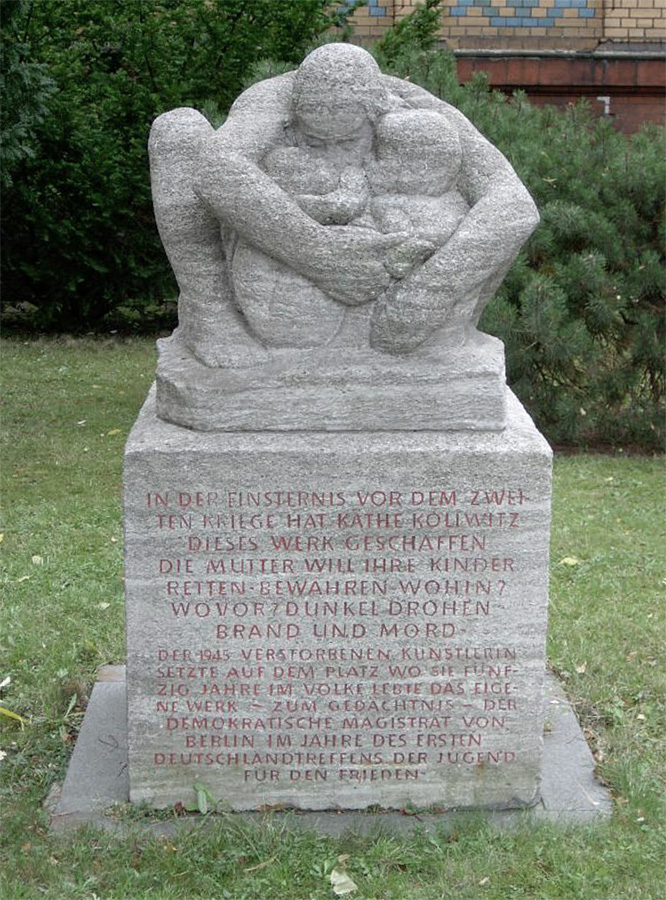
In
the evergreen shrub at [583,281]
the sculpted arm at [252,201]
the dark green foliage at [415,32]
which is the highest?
the sculpted arm at [252,201]

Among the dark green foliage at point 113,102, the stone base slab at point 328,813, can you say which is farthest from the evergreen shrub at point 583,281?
the stone base slab at point 328,813

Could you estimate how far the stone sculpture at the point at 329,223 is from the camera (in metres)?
3.31

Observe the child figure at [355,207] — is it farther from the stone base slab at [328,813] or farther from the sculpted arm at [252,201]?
the stone base slab at [328,813]

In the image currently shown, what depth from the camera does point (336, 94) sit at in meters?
3.31

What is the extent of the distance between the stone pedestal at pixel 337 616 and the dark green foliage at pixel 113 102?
26.5ft

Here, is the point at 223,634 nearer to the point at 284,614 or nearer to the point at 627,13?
the point at 284,614

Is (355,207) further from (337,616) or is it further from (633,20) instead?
(633,20)

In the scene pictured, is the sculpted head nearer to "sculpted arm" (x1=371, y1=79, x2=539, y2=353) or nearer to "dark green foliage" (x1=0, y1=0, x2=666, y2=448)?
"sculpted arm" (x1=371, y1=79, x2=539, y2=353)

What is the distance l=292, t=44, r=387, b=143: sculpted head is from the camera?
3309mm

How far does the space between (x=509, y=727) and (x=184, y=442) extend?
1247mm

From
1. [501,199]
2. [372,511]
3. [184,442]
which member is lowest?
[372,511]

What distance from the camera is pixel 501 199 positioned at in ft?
11.0

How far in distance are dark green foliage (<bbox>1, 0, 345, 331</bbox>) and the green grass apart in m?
3.81

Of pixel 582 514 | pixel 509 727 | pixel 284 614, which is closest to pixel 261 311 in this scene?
pixel 284 614
